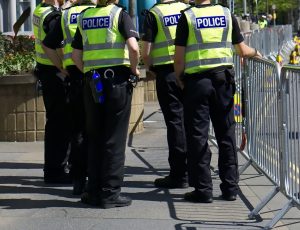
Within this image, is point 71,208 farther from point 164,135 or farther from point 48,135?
point 164,135

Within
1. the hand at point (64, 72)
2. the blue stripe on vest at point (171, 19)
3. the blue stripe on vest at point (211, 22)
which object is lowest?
the hand at point (64, 72)

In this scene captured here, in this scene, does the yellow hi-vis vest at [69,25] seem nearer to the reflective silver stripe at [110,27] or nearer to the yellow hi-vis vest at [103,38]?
the yellow hi-vis vest at [103,38]

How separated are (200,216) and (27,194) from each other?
1808 mm

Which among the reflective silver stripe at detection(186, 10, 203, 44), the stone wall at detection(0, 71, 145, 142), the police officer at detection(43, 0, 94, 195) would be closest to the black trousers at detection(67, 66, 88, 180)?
the police officer at detection(43, 0, 94, 195)

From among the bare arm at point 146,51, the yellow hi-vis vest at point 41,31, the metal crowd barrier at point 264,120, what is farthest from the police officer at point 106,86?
the metal crowd barrier at point 264,120

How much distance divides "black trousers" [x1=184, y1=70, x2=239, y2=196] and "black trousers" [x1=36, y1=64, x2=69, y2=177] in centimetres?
154

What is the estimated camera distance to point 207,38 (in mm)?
6445

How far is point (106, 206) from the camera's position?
641cm

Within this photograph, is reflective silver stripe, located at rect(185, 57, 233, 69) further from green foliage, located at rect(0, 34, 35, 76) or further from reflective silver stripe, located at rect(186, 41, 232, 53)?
green foliage, located at rect(0, 34, 35, 76)

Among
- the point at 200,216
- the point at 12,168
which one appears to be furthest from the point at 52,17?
the point at 200,216

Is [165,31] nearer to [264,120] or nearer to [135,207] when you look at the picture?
[264,120]

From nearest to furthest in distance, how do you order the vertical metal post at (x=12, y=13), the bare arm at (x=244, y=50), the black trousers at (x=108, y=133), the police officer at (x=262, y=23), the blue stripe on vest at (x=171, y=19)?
the black trousers at (x=108, y=133) → the bare arm at (x=244, y=50) → the blue stripe on vest at (x=171, y=19) → the vertical metal post at (x=12, y=13) → the police officer at (x=262, y=23)

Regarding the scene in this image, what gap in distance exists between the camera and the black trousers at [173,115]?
7180 mm

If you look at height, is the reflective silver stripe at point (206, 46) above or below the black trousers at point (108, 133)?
above
